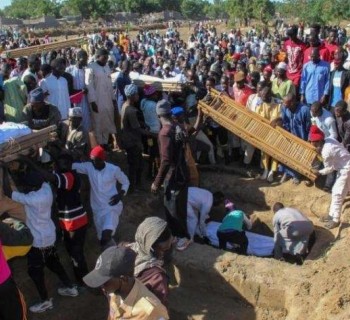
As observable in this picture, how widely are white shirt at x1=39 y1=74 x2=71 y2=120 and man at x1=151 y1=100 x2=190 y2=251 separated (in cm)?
190

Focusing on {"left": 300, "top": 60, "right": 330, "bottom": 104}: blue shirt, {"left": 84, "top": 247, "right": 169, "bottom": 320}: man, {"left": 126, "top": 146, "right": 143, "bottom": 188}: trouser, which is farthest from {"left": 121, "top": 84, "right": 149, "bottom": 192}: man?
{"left": 84, "top": 247, "right": 169, "bottom": 320}: man

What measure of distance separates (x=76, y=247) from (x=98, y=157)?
1.10 metres

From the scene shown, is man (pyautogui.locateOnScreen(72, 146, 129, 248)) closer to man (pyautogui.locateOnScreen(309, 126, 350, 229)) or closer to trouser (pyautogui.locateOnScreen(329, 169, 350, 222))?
man (pyautogui.locateOnScreen(309, 126, 350, 229))

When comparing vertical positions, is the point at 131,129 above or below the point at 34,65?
below

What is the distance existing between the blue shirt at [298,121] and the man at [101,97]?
291 centimetres

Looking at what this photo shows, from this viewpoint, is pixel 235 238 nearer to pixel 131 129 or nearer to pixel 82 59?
pixel 131 129

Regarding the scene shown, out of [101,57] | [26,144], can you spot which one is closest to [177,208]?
[26,144]

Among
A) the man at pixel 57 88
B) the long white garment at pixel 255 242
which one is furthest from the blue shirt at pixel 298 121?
the man at pixel 57 88

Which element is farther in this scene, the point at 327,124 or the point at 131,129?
the point at 131,129

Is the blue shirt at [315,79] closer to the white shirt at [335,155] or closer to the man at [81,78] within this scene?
the white shirt at [335,155]

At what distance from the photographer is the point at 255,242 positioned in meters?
7.29

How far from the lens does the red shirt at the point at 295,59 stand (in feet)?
30.0

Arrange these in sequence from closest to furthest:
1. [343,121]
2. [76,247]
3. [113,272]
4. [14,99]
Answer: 1. [113,272]
2. [76,247]
3. [14,99]
4. [343,121]

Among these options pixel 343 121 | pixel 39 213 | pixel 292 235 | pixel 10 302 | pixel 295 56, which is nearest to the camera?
pixel 10 302
